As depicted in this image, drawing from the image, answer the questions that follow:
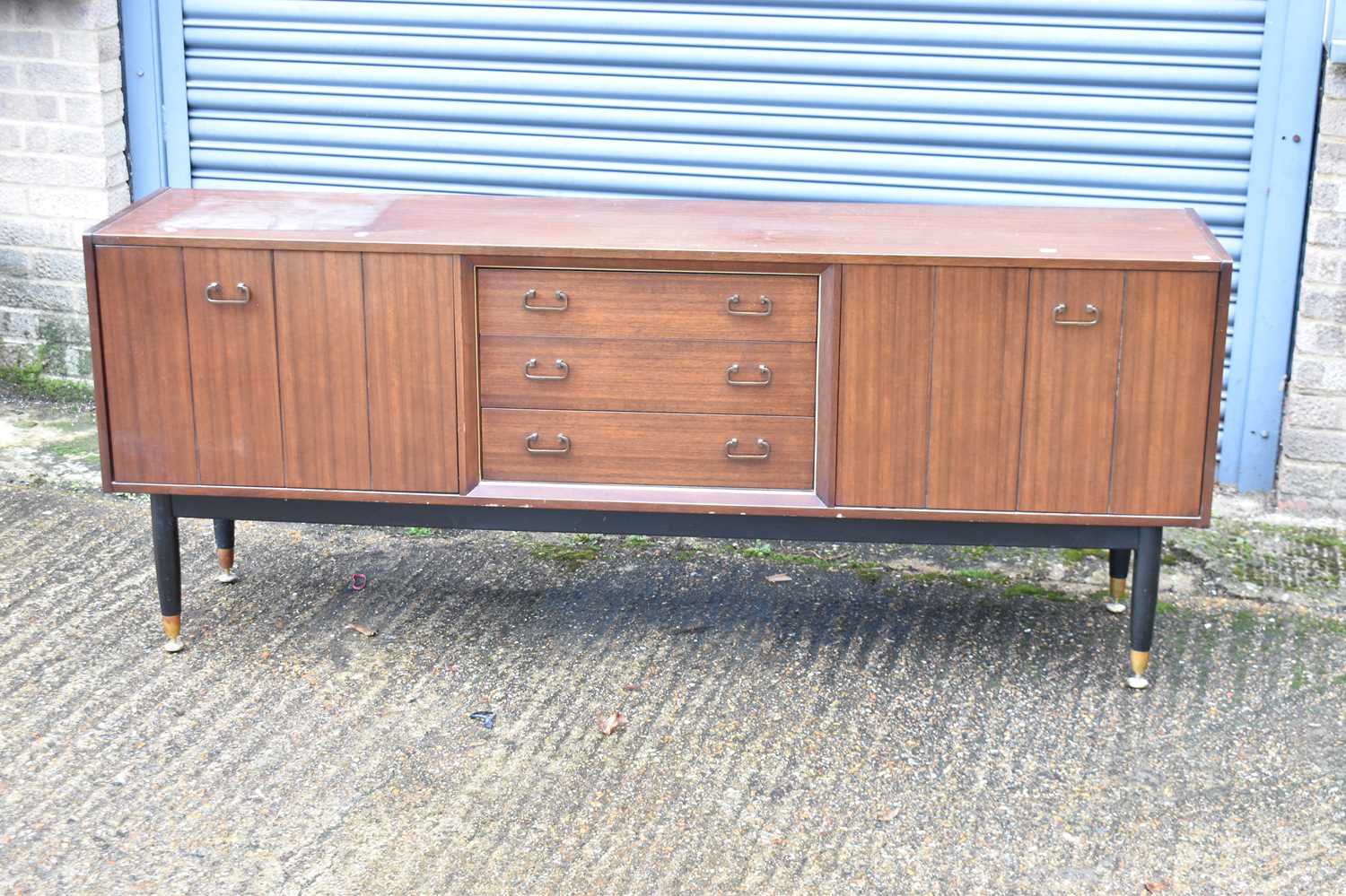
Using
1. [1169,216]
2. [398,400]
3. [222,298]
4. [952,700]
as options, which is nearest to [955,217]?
[1169,216]

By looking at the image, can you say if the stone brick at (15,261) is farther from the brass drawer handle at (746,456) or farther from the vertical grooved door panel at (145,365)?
the brass drawer handle at (746,456)

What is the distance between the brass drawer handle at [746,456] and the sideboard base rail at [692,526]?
0.15 meters

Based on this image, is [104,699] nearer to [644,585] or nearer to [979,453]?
[644,585]

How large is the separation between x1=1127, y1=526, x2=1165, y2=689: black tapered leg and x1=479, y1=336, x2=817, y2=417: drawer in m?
0.91

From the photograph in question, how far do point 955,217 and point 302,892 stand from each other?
2.35 meters

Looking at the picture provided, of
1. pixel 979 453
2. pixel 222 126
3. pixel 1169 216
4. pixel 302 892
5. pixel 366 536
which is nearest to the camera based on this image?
pixel 302 892

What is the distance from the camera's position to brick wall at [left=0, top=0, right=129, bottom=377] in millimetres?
5480

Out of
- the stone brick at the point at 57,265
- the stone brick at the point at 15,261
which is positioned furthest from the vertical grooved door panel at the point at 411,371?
the stone brick at the point at 15,261

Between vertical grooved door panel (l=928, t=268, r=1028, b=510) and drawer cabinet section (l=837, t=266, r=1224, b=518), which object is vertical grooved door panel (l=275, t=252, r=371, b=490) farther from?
vertical grooved door panel (l=928, t=268, r=1028, b=510)

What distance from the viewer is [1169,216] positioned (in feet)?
13.8

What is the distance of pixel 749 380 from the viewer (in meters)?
Answer: 3.90

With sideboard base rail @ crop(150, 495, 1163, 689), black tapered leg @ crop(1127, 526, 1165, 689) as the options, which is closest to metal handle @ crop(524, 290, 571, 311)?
sideboard base rail @ crop(150, 495, 1163, 689)

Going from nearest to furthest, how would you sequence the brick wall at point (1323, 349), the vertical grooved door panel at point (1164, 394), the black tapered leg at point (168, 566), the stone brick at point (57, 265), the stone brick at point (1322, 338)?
the vertical grooved door panel at point (1164, 394) → the black tapered leg at point (168, 566) → the brick wall at point (1323, 349) → the stone brick at point (1322, 338) → the stone brick at point (57, 265)

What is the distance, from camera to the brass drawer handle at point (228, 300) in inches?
152
